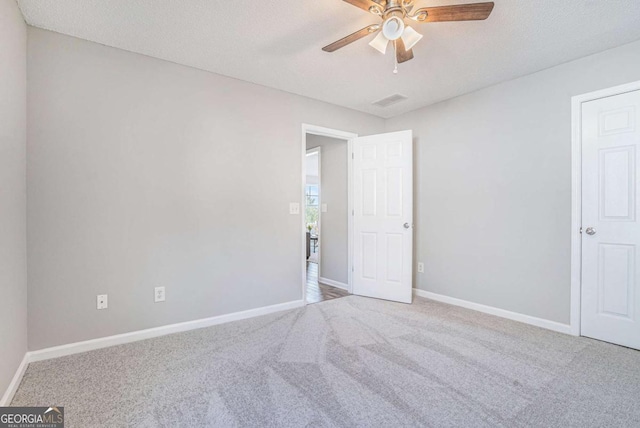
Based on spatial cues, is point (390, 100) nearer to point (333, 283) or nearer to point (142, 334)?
point (333, 283)

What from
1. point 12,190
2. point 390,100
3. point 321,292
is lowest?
point 321,292

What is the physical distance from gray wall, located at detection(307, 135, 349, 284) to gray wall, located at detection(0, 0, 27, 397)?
3290 millimetres

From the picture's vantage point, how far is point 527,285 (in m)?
3.00

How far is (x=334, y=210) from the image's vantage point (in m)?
4.55

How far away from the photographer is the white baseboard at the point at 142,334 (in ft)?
7.39

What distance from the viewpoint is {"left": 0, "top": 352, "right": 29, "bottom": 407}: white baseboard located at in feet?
5.45

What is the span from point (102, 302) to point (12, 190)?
1038 millimetres

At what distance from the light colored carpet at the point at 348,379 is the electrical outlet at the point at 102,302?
0.34m

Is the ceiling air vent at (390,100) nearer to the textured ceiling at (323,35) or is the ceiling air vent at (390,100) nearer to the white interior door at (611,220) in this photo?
the textured ceiling at (323,35)

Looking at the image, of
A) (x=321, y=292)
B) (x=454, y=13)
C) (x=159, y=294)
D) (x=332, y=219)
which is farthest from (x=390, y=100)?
(x=159, y=294)

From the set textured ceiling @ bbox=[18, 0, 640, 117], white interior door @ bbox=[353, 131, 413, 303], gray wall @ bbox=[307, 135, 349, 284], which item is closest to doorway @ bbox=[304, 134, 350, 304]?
gray wall @ bbox=[307, 135, 349, 284]

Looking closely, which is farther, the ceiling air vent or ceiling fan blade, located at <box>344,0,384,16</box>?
the ceiling air vent

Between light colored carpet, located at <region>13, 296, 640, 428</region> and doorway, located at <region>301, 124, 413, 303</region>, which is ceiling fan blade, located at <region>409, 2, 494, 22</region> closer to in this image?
doorway, located at <region>301, 124, 413, 303</region>

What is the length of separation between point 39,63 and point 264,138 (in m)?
1.83
